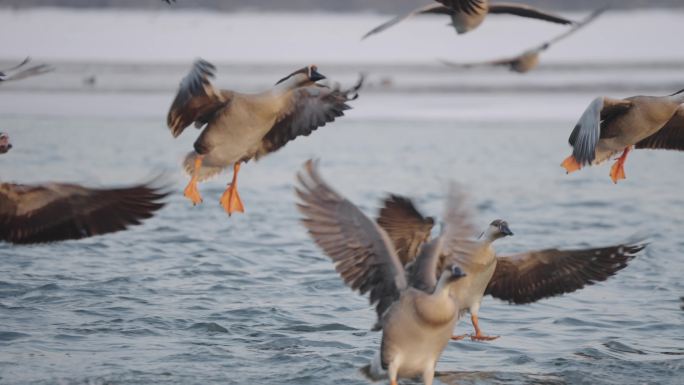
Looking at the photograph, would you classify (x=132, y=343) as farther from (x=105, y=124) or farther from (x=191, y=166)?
(x=105, y=124)

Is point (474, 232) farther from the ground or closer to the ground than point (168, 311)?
farther from the ground

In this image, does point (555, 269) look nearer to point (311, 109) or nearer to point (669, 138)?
point (669, 138)

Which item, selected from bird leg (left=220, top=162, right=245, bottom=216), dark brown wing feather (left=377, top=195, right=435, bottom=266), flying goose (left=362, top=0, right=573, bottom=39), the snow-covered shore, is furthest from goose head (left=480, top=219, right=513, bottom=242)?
the snow-covered shore

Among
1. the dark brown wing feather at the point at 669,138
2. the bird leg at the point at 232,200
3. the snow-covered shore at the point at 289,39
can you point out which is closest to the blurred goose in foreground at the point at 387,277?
the bird leg at the point at 232,200

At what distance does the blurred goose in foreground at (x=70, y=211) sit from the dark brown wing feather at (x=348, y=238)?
878 mm

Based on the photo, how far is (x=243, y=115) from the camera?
7.26m

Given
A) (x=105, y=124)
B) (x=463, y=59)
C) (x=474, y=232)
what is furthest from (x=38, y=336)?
(x=463, y=59)

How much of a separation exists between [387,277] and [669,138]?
9.77 feet

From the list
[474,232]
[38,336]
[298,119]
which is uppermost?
[298,119]

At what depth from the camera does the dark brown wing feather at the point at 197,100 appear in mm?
7051

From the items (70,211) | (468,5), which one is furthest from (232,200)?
(468,5)

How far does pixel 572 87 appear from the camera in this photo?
847 inches

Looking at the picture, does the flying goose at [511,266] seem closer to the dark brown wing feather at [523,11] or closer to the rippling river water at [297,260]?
the rippling river water at [297,260]

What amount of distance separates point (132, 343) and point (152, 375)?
78 cm
